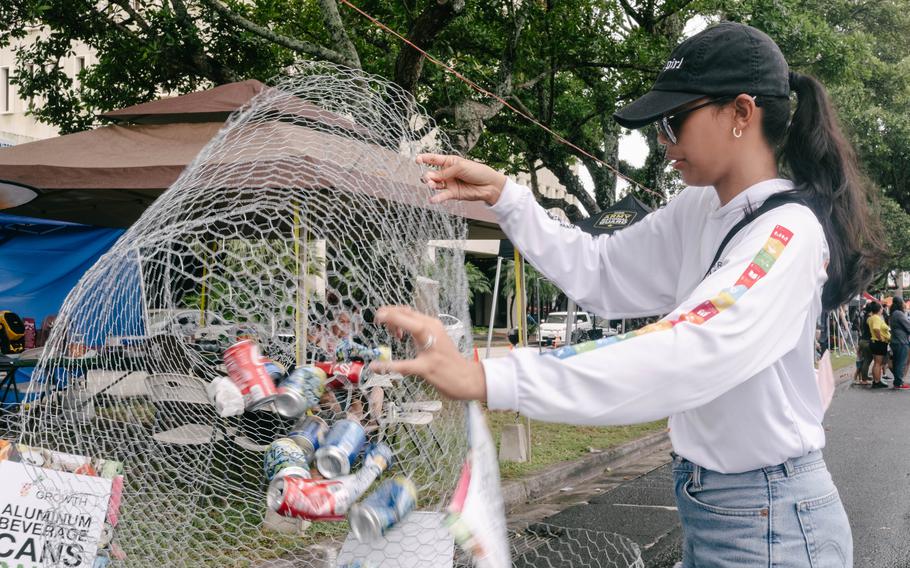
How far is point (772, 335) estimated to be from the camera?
4.05 ft

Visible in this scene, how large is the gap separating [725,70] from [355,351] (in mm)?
1349

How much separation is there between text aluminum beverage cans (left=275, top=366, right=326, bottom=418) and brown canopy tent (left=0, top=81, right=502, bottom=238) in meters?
2.77

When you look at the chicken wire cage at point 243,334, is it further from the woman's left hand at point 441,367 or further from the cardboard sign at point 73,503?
the woman's left hand at point 441,367

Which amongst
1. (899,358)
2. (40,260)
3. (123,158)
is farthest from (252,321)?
(899,358)

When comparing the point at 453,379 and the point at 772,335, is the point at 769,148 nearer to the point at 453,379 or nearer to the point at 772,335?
the point at 772,335

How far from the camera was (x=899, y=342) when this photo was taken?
15.1 metres

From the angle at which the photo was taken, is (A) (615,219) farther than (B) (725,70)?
Yes

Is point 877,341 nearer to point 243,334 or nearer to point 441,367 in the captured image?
point 243,334

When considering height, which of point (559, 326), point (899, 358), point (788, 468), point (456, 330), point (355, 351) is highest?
point (456, 330)

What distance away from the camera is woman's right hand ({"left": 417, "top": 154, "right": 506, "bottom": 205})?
1.86m

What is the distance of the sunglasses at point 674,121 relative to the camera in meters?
1.46

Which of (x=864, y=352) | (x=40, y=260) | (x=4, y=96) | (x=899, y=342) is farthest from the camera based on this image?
(x=4, y=96)

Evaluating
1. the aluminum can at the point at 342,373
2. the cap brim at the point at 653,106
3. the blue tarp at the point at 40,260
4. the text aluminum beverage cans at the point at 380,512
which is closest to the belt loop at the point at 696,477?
the text aluminum beverage cans at the point at 380,512

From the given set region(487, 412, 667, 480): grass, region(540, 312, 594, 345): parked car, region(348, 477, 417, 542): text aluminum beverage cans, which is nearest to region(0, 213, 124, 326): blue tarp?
region(487, 412, 667, 480): grass
